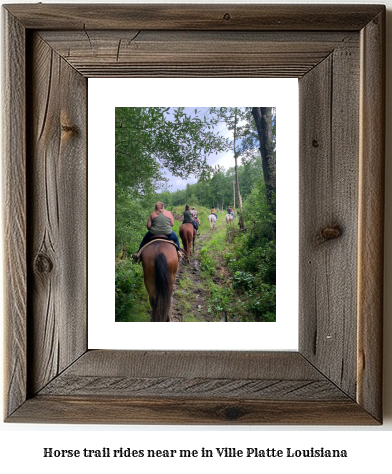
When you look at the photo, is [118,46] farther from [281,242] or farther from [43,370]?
[43,370]

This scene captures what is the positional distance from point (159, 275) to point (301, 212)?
235 mm

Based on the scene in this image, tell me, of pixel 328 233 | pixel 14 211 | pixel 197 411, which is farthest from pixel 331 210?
pixel 14 211

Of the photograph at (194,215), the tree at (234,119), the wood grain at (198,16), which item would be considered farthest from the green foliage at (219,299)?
the wood grain at (198,16)

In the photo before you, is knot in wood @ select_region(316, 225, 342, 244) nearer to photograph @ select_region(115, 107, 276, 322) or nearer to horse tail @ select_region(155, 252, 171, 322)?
photograph @ select_region(115, 107, 276, 322)

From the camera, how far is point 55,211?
24.9 inches

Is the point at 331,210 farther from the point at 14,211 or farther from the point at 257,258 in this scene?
the point at 14,211

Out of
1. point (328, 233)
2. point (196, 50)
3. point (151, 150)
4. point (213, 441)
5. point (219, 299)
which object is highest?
point (196, 50)

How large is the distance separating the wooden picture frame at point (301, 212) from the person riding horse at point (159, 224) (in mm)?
97

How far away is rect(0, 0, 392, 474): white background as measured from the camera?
25.9 inches

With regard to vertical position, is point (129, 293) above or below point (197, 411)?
above

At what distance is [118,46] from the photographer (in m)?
0.62

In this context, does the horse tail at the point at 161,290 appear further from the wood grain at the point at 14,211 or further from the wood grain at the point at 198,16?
the wood grain at the point at 198,16

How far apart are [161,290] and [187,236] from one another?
9cm

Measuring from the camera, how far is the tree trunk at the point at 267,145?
25.3 inches
